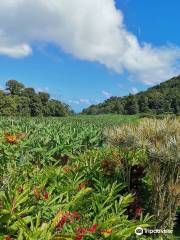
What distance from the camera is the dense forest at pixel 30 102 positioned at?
288ft

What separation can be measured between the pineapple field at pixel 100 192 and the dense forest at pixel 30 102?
72.9 metres

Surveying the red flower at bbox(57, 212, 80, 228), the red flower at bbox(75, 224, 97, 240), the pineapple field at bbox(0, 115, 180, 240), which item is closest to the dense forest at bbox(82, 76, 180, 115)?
the pineapple field at bbox(0, 115, 180, 240)

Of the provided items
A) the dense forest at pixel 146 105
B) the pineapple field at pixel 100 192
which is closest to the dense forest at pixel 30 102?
the dense forest at pixel 146 105

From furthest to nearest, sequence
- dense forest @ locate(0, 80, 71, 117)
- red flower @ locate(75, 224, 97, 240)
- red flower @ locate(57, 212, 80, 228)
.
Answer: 1. dense forest @ locate(0, 80, 71, 117)
2. red flower @ locate(75, 224, 97, 240)
3. red flower @ locate(57, 212, 80, 228)

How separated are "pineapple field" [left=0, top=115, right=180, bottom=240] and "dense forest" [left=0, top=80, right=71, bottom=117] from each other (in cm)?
7289

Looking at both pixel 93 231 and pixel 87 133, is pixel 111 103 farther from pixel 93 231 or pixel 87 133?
pixel 93 231

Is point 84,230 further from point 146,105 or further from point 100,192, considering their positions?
point 146,105

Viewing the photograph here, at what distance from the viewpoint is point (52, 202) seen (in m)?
5.58

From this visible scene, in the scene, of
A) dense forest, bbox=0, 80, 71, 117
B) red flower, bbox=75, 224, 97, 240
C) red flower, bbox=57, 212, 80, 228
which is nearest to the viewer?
red flower, bbox=57, 212, 80, 228

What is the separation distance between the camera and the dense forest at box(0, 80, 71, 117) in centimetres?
8766

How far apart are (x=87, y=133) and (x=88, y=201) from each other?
1145 centimetres

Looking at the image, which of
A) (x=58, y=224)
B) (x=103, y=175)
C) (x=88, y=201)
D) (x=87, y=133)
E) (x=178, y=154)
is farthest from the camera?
(x=87, y=133)

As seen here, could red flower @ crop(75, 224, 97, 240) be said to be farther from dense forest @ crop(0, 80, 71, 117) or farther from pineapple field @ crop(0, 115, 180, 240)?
dense forest @ crop(0, 80, 71, 117)

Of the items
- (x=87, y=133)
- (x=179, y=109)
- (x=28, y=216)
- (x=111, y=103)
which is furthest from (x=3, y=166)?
(x=111, y=103)
